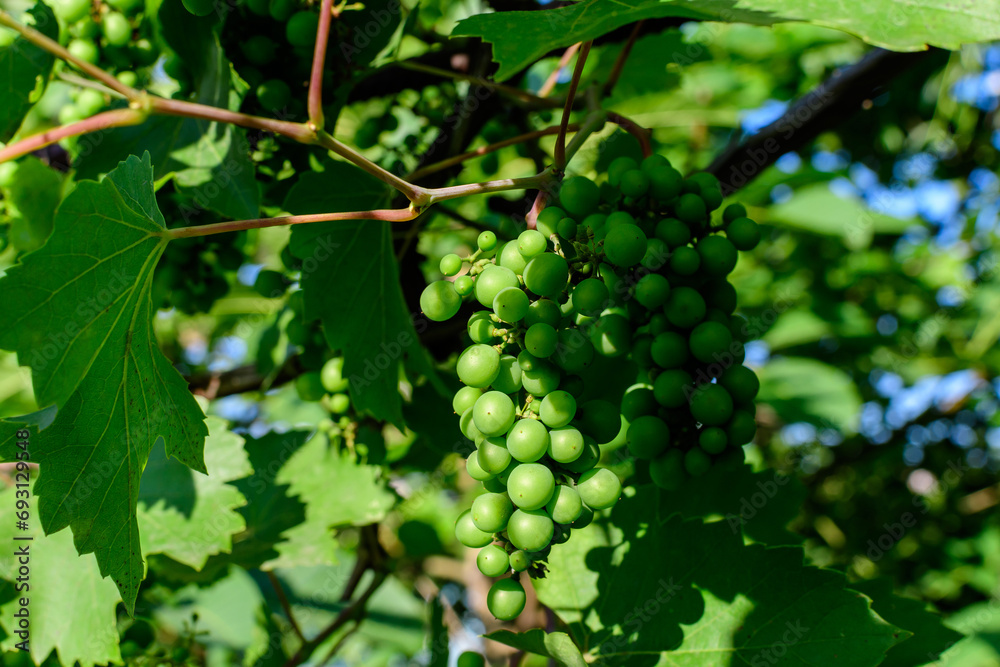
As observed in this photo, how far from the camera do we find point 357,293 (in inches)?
66.5

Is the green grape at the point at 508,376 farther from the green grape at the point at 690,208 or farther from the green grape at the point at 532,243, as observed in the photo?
the green grape at the point at 690,208

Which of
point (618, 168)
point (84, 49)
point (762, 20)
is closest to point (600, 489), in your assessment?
point (618, 168)

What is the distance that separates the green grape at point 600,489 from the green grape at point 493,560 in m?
0.16

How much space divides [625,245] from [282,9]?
37.5 inches

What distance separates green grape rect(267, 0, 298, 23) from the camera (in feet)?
5.09

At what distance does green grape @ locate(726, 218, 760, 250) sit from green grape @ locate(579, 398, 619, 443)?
41 cm

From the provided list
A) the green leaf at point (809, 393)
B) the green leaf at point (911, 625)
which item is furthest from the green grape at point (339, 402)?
the green leaf at point (809, 393)

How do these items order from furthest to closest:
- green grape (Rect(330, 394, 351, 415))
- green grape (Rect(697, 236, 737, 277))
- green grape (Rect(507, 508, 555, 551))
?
1. green grape (Rect(330, 394, 351, 415))
2. green grape (Rect(697, 236, 737, 277))
3. green grape (Rect(507, 508, 555, 551))

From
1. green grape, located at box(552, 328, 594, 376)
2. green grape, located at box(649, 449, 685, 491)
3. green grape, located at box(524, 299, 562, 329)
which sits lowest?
green grape, located at box(649, 449, 685, 491)

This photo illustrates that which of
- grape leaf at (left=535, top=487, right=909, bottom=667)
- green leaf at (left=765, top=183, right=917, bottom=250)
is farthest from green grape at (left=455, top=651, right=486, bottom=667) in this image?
green leaf at (left=765, top=183, right=917, bottom=250)

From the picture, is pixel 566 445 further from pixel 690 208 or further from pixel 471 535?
pixel 690 208

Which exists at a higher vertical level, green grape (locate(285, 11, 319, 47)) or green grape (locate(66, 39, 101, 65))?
green grape (locate(285, 11, 319, 47))

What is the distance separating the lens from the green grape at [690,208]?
131cm

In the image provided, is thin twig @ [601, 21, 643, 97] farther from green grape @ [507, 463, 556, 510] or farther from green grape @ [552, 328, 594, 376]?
green grape @ [507, 463, 556, 510]
